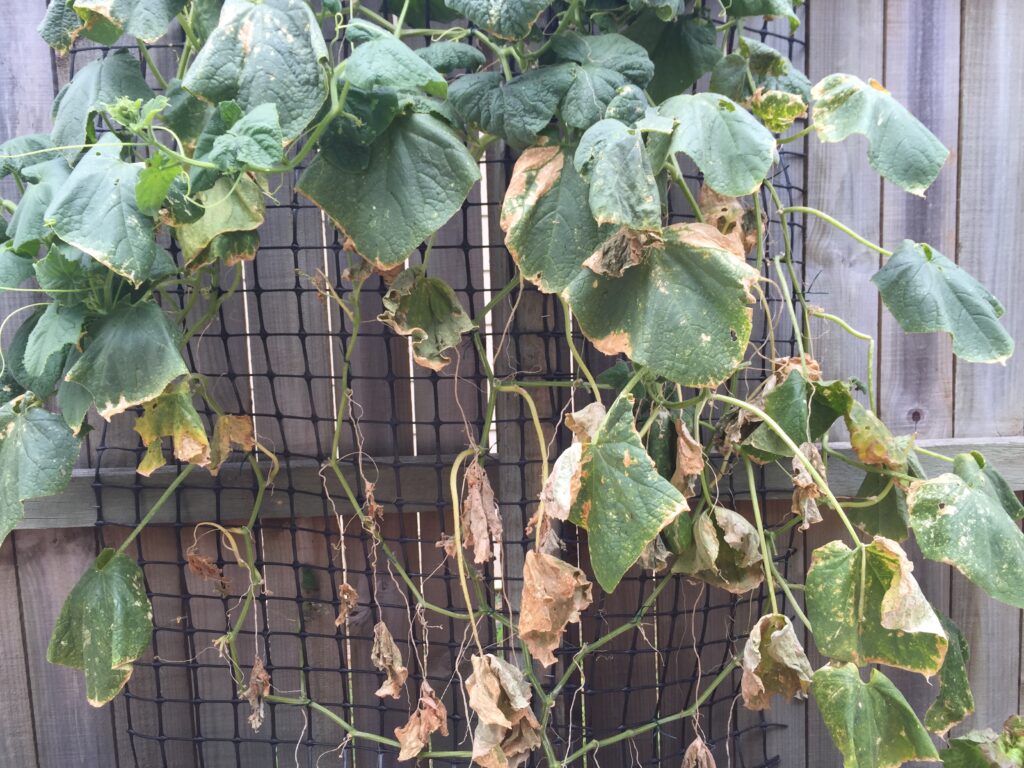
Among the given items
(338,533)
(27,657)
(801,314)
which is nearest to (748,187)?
(801,314)

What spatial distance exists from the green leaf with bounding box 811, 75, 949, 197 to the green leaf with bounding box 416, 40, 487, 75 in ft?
1.60

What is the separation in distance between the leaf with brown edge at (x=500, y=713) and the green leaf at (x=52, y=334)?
0.71 m

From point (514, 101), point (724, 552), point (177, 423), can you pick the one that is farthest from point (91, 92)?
point (724, 552)

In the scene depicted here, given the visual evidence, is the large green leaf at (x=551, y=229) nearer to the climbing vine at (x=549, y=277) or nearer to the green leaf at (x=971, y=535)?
the climbing vine at (x=549, y=277)

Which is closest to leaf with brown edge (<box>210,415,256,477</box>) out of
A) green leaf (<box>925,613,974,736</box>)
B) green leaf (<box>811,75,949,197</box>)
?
green leaf (<box>811,75,949,197</box>)

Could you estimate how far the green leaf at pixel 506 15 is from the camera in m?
0.94

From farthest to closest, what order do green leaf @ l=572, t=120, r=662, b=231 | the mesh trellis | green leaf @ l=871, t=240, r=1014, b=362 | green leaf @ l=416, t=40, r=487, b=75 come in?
the mesh trellis, green leaf @ l=871, t=240, r=1014, b=362, green leaf @ l=416, t=40, r=487, b=75, green leaf @ l=572, t=120, r=662, b=231

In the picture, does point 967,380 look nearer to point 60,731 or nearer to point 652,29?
point 652,29

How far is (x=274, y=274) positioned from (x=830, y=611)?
108 cm

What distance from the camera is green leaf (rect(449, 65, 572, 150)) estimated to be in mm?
1017

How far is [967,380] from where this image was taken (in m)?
1.66

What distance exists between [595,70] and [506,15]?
0.14 m

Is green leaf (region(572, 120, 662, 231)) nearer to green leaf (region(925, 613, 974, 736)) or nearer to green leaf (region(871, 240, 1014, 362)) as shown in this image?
green leaf (region(871, 240, 1014, 362))

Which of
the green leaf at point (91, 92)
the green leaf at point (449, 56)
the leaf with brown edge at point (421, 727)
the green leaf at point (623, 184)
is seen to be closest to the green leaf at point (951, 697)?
the leaf with brown edge at point (421, 727)
